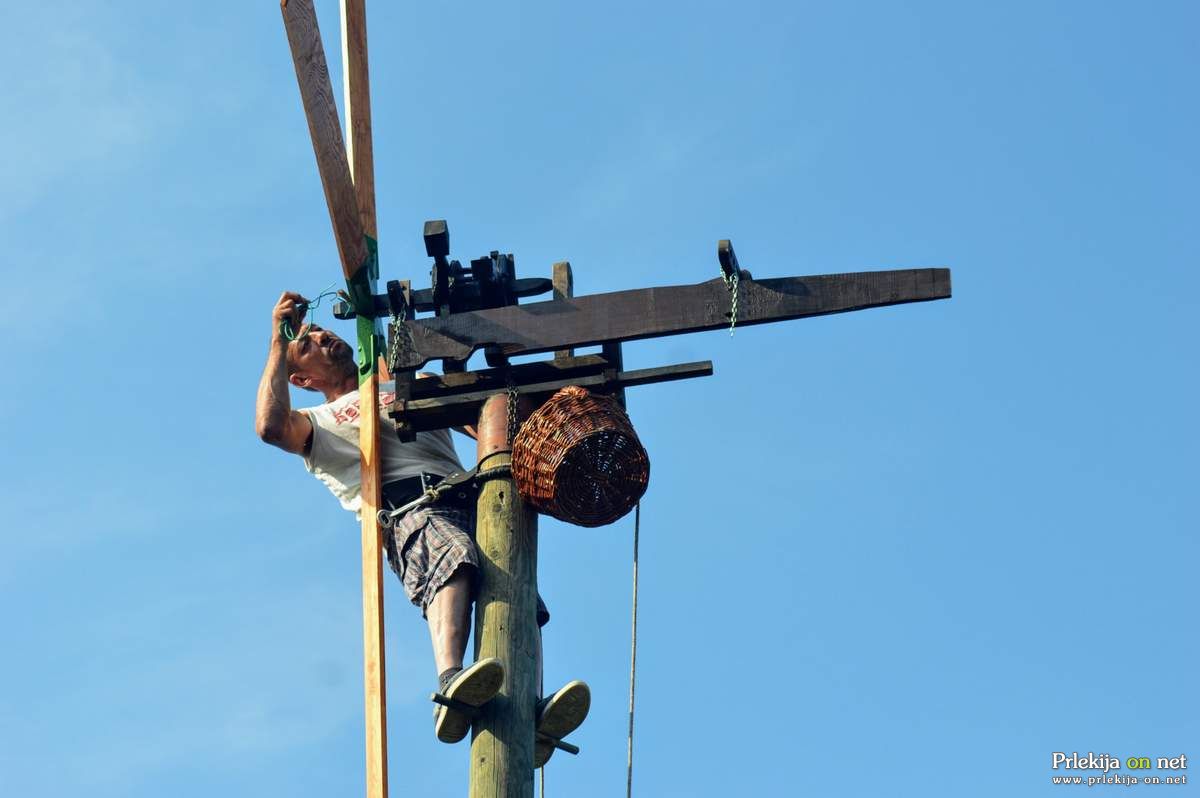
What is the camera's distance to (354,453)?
706 centimetres

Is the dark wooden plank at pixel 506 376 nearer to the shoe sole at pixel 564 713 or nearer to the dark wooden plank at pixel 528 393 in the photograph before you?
the dark wooden plank at pixel 528 393

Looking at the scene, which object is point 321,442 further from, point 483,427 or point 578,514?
point 578,514

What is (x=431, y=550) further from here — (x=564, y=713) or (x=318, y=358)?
(x=318, y=358)

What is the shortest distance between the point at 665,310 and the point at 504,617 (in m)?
1.23

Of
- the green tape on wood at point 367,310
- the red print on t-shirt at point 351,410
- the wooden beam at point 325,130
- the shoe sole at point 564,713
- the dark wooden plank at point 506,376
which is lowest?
the shoe sole at point 564,713

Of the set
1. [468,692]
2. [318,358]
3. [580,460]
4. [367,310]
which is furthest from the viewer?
[318,358]

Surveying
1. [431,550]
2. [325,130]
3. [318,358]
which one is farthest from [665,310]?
[318,358]

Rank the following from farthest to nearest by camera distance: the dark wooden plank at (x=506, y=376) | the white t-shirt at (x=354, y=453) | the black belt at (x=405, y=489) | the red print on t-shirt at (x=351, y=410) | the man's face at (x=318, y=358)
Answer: the man's face at (x=318, y=358)
the red print on t-shirt at (x=351, y=410)
the white t-shirt at (x=354, y=453)
the black belt at (x=405, y=489)
the dark wooden plank at (x=506, y=376)

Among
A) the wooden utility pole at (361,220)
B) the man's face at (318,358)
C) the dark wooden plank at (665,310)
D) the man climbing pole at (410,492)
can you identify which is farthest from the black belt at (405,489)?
the man's face at (318,358)

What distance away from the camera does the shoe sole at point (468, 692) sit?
589cm

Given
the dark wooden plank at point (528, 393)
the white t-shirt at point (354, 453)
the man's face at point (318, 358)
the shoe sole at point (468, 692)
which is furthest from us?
the man's face at point (318, 358)

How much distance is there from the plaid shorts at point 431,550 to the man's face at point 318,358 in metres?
1.13

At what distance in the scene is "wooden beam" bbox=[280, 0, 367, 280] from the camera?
6430 mm

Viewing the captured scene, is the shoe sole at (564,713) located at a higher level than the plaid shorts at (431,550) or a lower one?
lower
